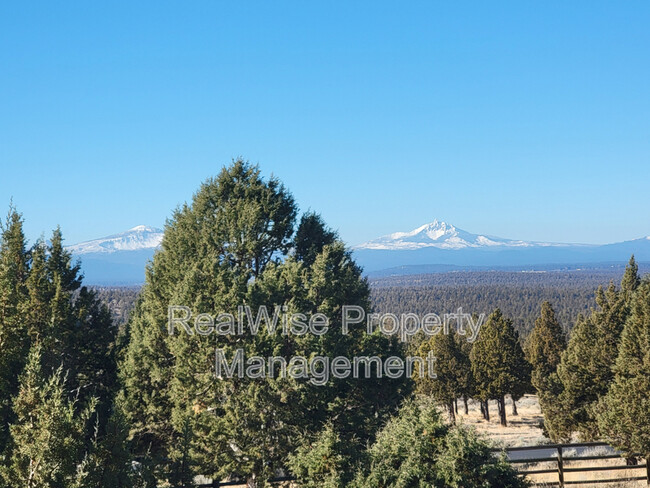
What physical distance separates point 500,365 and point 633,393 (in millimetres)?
29745

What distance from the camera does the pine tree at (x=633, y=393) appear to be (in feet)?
58.4

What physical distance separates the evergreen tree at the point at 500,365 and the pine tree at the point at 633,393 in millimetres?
27996

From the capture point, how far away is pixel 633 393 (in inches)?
731

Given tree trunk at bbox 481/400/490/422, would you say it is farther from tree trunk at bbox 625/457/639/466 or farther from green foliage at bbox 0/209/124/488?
green foliage at bbox 0/209/124/488

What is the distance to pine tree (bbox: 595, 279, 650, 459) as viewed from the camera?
17812 mm

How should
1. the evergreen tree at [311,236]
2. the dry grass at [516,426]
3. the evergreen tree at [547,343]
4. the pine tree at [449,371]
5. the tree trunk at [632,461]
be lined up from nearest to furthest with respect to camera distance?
the tree trunk at [632,461] → the evergreen tree at [311,236] → the dry grass at [516,426] → the evergreen tree at [547,343] → the pine tree at [449,371]

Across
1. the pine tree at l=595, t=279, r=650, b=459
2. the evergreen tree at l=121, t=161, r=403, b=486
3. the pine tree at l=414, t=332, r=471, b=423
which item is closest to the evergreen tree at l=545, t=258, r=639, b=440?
the pine tree at l=595, t=279, r=650, b=459

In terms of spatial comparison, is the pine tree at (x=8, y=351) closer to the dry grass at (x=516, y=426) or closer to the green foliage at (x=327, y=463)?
the green foliage at (x=327, y=463)

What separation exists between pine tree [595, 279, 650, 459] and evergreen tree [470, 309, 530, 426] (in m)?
28.0

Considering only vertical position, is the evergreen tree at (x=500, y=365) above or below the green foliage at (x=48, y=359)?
below

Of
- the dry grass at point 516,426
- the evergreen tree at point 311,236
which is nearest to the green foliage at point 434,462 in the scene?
the evergreen tree at point 311,236

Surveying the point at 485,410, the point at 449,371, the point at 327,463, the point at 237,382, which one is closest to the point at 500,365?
the point at 449,371

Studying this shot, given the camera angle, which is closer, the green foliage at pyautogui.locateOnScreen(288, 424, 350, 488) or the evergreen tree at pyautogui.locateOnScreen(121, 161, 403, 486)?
the green foliage at pyautogui.locateOnScreen(288, 424, 350, 488)

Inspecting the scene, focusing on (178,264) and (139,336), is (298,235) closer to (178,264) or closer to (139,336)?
(178,264)
